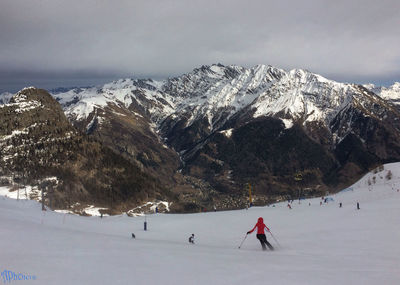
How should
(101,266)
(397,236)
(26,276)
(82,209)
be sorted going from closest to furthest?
(26,276) → (101,266) → (397,236) → (82,209)

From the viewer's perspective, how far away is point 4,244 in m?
14.0

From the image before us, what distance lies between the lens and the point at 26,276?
9828mm

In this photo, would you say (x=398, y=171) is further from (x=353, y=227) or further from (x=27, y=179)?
(x=27, y=179)

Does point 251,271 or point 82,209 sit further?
point 82,209

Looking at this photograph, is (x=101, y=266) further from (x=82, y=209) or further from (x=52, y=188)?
(x=52, y=188)

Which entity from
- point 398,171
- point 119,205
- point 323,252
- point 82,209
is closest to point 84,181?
point 119,205

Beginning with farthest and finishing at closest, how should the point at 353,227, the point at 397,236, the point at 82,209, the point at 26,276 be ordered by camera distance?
1. the point at 82,209
2. the point at 353,227
3. the point at 397,236
4. the point at 26,276

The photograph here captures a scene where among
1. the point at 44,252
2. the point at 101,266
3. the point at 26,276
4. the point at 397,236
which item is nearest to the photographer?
the point at 26,276

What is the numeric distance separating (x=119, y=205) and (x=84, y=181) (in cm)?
2628

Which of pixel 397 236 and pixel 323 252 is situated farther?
pixel 397 236

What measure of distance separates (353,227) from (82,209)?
483 ft

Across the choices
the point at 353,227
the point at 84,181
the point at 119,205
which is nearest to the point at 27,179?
the point at 84,181

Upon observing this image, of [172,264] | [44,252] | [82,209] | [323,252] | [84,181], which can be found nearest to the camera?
[44,252]

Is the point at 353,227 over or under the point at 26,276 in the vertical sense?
under
